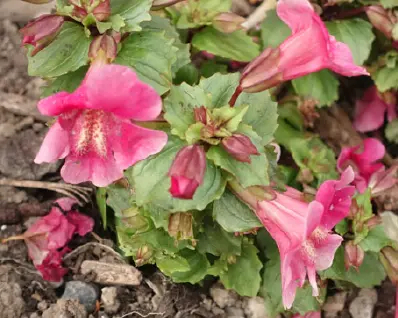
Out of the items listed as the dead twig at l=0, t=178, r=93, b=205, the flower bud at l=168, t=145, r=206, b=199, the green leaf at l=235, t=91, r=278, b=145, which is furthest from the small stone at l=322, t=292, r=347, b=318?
the flower bud at l=168, t=145, r=206, b=199

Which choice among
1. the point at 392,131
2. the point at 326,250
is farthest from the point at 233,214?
the point at 392,131

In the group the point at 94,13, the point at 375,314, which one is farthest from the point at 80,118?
the point at 375,314

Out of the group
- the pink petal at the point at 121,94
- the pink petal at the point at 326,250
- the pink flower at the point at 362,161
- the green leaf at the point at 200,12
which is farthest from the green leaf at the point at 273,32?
the pink petal at the point at 121,94

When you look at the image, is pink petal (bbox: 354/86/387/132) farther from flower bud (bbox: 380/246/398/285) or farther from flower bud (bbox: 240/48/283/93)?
flower bud (bbox: 240/48/283/93)

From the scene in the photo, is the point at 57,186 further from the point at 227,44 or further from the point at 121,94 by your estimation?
the point at 121,94

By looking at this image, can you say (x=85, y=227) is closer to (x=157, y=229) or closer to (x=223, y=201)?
(x=157, y=229)

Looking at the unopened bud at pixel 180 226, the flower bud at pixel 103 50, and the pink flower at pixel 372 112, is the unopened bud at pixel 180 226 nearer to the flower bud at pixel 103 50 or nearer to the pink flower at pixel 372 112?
the flower bud at pixel 103 50
